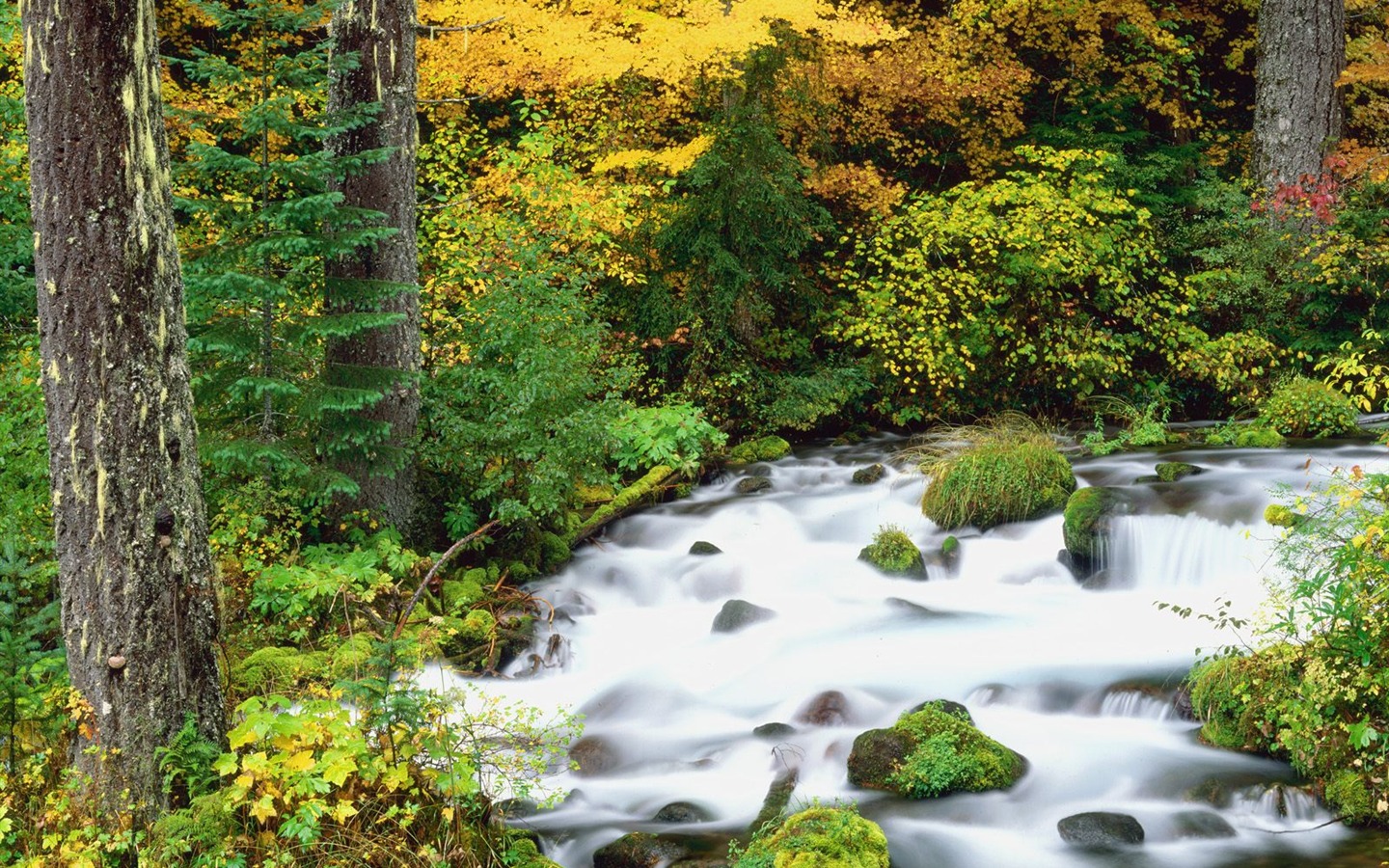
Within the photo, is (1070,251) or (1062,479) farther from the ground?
(1070,251)

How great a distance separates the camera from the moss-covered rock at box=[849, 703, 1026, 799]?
20.2 feet

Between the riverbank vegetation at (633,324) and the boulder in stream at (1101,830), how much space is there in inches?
39.5

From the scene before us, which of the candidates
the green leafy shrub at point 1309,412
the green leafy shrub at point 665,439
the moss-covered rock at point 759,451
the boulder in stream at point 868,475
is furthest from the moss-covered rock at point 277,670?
the green leafy shrub at point 1309,412

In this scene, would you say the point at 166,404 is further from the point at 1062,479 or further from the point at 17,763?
the point at 1062,479

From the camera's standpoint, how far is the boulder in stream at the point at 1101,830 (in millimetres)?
5754

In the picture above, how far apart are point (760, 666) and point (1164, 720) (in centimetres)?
263

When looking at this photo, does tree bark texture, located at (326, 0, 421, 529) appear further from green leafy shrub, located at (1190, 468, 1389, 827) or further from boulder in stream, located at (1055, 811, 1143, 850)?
green leafy shrub, located at (1190, 468, 1389, 827)

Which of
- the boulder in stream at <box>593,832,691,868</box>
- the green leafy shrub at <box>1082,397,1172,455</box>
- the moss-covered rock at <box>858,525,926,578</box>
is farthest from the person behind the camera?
the green leafy shrub at <box>1082,397,1172,455</box>

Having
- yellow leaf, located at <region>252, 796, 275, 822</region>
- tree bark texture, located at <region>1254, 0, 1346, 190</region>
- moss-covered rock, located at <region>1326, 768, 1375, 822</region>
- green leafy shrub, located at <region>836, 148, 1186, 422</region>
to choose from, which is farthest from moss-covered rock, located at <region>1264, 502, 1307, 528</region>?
tree bark texture, located at <region>1254, 0, 1346, 190</region>

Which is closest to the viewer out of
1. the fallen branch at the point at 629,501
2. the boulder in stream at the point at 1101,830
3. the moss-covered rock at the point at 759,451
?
the boulder in stream at the point at 1101,830

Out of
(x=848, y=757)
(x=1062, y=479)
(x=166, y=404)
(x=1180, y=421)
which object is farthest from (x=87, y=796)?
(x=1180, y=421)

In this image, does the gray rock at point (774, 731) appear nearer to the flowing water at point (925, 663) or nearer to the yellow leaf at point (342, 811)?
the flowing water at point (925, 663)

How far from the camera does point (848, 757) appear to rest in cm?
644

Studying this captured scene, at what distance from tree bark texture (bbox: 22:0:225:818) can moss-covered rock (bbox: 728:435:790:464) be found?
7.73m
